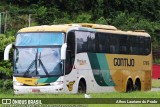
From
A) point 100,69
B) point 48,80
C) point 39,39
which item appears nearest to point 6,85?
point 100,69

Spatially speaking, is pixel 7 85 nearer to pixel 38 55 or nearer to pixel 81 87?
pixel 81 87

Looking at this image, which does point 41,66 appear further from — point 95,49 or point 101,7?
point 101,7

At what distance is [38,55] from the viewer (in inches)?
970

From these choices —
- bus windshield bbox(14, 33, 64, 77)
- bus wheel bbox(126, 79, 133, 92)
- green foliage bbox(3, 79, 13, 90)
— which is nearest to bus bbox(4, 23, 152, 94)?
bus windshield bbox(14, 33, 64, 77)

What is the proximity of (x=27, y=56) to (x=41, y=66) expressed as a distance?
0.86 meters

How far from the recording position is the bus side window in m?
24.7

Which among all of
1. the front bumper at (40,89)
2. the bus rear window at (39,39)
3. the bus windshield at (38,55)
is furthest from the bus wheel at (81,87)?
the bus rear window at (39,39)

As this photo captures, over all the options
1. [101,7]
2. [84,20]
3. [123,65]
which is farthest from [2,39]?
[101,7]

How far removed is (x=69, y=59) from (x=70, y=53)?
314 mm

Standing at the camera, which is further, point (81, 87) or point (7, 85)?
point (7, 85)

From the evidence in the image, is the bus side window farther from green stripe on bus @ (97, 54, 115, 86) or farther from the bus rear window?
green stripe on bus @ (97, 54, 115, 86)

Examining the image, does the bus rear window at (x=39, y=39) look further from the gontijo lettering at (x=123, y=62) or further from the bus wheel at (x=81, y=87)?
the gontijo lettering at (x=123, y=62)

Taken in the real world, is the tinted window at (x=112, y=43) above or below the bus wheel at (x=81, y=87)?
above

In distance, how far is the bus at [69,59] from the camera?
24422 mm
